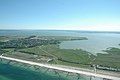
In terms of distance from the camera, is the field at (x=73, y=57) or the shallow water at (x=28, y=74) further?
the field at (x=73, y=57)

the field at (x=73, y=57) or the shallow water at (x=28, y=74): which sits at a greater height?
the field at (x=73, y=57)

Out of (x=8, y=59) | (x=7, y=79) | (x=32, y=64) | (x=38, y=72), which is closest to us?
(x=7, y=79)

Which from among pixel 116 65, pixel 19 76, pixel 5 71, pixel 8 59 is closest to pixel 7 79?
pixel 19 76

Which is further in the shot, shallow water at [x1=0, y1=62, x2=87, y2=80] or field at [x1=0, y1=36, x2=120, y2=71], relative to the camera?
field at [x1=0, y1=36, x2=120, y2=71]

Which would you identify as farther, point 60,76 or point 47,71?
point 47,71

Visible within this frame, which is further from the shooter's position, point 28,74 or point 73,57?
point 73,57

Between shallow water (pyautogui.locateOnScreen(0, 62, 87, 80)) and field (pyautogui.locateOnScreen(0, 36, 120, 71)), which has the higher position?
field (pyautogui.locateOnScreen(0, 36, 120, 71))

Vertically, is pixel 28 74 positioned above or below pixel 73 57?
below

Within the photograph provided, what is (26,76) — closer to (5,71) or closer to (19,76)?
(19,76)

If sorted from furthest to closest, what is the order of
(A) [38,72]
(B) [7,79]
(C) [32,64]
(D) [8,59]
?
(D) [8,59] < (C) [32,64] < (A) [38,72] < (B) [7,79]

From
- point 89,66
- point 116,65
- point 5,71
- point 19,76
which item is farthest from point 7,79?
point 116,65
